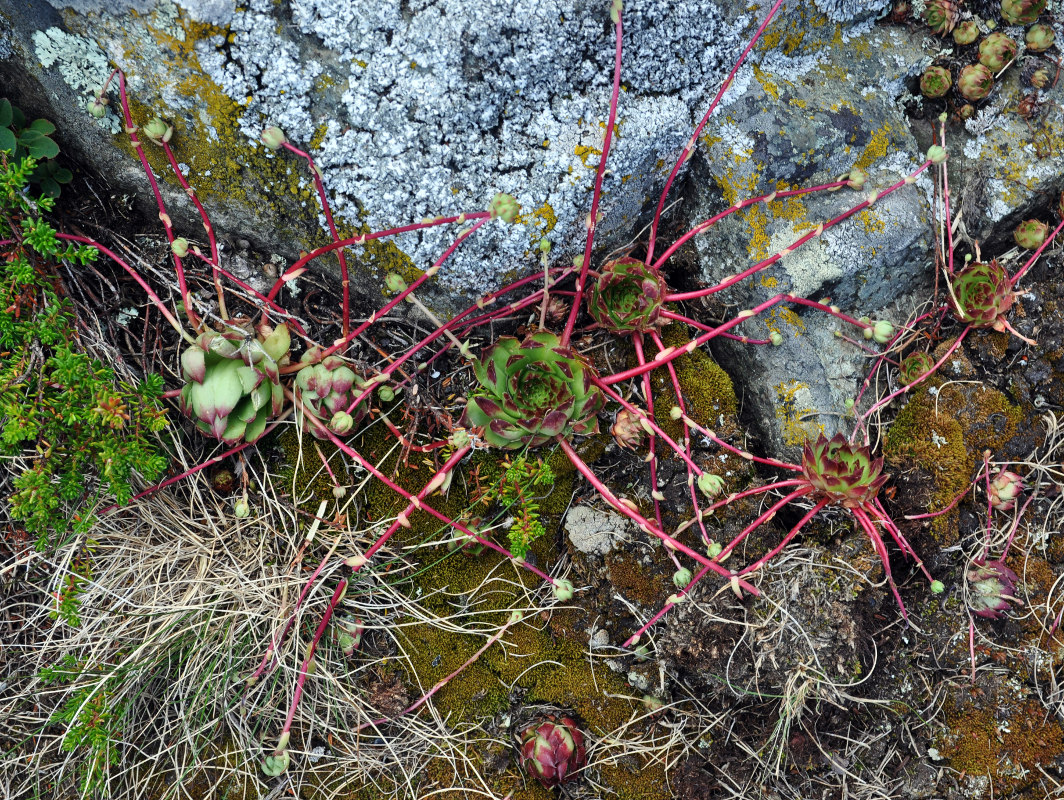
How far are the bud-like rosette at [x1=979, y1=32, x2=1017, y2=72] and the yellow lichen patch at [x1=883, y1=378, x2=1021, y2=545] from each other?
1.25 meters

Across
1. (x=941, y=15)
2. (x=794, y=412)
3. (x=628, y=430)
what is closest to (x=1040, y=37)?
(x=941, y=15)

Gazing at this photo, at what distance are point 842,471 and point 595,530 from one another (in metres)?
0.91

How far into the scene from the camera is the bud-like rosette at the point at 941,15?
2736 millimetres

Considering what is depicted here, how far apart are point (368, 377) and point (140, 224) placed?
1.05m

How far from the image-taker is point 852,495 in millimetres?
2508

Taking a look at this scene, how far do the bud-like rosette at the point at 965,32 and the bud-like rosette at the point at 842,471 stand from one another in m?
1.68

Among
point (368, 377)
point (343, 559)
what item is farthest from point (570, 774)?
point (368, 377)

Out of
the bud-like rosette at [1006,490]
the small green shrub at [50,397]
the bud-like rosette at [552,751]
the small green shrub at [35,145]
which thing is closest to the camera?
the small green shrub at [50,397]

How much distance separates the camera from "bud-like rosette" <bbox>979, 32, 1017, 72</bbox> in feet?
8.91

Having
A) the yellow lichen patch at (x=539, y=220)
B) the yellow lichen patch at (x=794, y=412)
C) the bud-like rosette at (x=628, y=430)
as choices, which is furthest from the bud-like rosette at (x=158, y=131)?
the yellow lichen patch at (x=794, y=412)

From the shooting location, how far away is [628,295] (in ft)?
8.49

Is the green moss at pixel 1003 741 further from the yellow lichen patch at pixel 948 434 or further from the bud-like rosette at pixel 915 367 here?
the bud-like rosette at pixel 915 367

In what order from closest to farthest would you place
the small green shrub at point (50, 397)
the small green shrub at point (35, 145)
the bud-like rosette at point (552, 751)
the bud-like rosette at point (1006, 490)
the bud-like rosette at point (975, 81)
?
1. the small green shrub at point (50, 397)
2. the small green shrub at point (35, 145)
3. the bud-like rosette at point (552, 751)
4. the bud-like rosette at point (1006, 490)
5. the bud-like rosette at point (975, 81)

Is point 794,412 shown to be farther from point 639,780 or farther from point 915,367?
point 639,780
